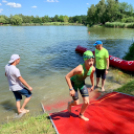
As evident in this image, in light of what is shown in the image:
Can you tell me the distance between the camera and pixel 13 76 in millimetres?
3527

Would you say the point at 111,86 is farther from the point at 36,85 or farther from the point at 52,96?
the point at 36,85

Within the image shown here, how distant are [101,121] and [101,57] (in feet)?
9.11

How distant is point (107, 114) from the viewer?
10.4ft

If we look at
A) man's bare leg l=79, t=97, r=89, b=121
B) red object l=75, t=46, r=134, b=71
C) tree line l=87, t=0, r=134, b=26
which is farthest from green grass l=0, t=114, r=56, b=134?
tree line l=87, t=0, r=134, b=26

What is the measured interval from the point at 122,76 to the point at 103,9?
7005 centimetres

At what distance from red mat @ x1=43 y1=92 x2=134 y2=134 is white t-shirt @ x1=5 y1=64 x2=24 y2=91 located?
1.33m

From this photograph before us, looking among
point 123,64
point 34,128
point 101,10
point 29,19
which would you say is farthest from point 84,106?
point 29,19

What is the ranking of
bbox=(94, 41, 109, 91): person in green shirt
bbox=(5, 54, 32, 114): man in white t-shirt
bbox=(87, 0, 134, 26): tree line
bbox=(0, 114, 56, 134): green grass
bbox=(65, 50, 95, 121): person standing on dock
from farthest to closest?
bbox=(87, 0, 134, 26): tree line → bbox=(94, 41, 109, 91): person in green shirt → bbox=(5, 54, 32, 114): man in white t-shirt → bbox=(0, 114, 56, 134): green grass → bbox=(65, 50, 95, 121): person standing on dock

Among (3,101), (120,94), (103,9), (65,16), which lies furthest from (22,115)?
(65,16)

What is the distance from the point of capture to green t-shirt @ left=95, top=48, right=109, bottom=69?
502 centimetres

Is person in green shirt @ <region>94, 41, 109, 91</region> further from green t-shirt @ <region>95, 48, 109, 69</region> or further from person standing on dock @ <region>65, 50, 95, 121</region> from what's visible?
person standing on dock @ <region>65, 50, 95, 121</region>

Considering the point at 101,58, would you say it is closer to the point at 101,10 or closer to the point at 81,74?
the point at 81,74

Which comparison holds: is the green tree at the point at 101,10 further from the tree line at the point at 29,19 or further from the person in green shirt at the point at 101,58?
the person in green shirt at the point at 101,58

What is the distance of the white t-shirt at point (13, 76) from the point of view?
345 cm
